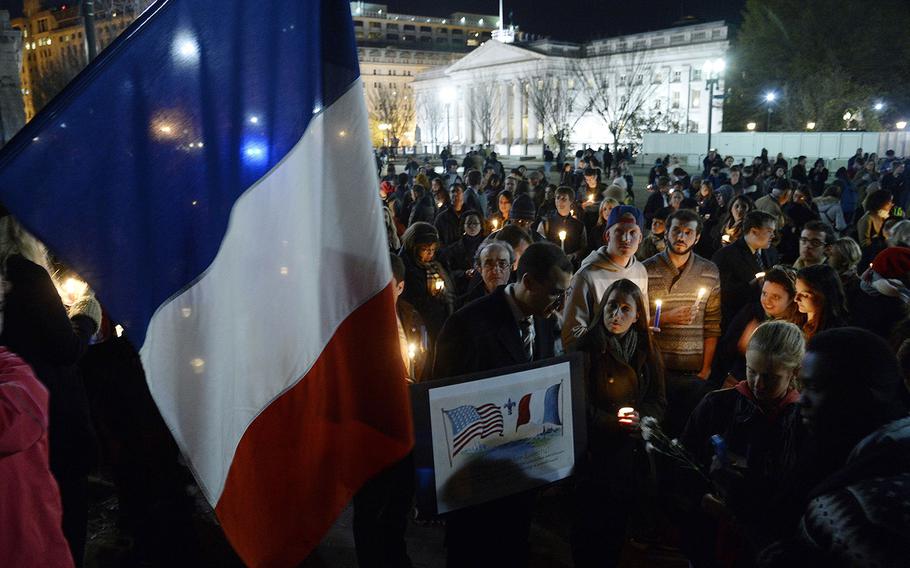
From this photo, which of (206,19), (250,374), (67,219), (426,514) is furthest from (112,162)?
(426,514)

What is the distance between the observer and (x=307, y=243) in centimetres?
221

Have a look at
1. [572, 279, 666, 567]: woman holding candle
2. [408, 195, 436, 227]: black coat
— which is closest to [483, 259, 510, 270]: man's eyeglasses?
[572, 279, 666, 567]: woman holding candle

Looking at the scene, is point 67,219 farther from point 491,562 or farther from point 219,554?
point 219,554

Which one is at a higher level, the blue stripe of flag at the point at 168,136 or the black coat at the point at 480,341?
the blue stripe of flag at the point at 168,136

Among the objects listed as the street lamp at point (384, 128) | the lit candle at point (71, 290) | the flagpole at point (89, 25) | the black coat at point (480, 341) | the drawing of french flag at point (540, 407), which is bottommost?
the drawing of french flag at point (540, 407)

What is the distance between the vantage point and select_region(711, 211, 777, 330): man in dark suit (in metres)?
5.72

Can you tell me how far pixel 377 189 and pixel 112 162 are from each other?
835 millimetres

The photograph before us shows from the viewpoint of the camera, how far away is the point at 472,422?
2650mm

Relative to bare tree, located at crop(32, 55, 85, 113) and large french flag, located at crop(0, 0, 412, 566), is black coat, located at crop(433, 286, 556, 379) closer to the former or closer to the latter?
large french flag, located at crop(0, 0, 412, 566)

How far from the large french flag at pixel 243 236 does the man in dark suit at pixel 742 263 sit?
4.32 metres

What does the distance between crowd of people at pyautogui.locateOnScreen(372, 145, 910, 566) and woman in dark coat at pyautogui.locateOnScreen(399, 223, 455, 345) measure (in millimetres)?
13

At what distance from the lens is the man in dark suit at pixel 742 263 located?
5.72m

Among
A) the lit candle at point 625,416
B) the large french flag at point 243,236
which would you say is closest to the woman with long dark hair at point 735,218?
the lit candle at point 625,416

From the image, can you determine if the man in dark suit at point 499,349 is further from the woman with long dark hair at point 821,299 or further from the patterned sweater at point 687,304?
the patterned sweater at point 687,304
